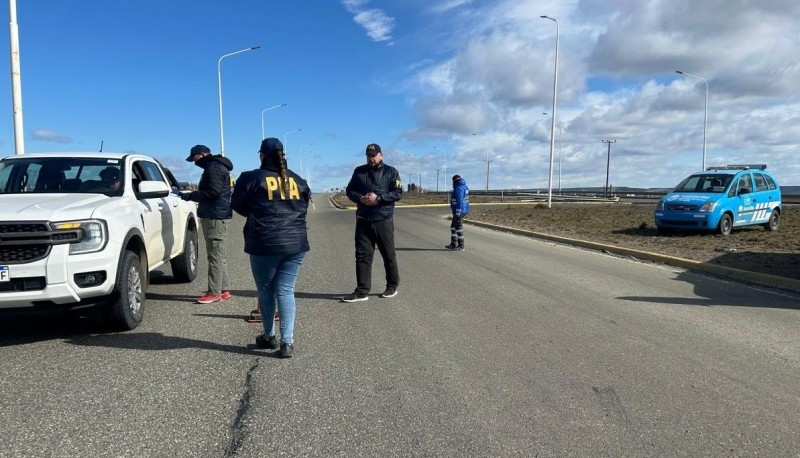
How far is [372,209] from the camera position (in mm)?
7426

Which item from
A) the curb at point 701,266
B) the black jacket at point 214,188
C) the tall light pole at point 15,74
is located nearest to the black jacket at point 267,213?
the black jacket at point 214,188

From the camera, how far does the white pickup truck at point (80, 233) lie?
4.77 m

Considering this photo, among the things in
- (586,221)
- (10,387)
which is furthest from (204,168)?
(586,221)

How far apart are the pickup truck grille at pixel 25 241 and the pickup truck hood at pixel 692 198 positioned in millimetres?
14169

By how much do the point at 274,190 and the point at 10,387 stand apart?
2387 mm

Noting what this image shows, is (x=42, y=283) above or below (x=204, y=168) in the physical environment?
below

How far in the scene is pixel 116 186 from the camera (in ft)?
20.9

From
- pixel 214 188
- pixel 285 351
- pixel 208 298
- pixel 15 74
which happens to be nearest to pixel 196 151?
pixel 214 188

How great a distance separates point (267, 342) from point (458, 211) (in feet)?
29.6

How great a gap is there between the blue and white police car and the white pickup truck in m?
12.5

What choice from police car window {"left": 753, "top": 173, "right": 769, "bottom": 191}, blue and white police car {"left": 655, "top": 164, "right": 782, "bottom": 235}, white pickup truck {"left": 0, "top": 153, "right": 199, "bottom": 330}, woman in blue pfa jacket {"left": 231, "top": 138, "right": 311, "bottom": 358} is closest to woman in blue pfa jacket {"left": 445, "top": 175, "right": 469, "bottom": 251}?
blue and white police car {"left": 655, "top": 164, "right": 782, "bottom": 235}

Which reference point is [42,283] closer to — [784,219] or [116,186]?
[116,186]

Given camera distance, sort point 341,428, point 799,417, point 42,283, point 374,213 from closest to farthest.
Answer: point 341,428 → point 799,417 → point 42,283 → point 374,213

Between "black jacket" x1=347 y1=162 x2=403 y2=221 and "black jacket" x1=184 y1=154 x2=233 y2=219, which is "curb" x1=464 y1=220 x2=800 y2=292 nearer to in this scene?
"black jacket" x1=347 y1=162 x2=403 y2=221
